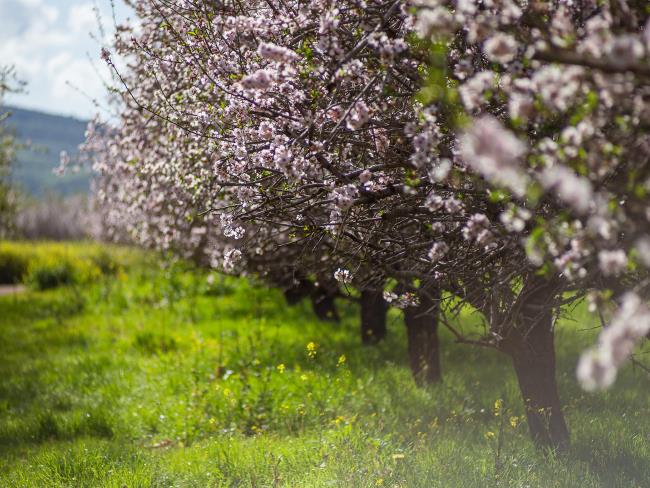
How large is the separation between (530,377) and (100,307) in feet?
44.0

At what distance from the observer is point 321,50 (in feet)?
15.2

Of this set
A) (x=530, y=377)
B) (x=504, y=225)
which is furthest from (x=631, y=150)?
(x=530, y=377)

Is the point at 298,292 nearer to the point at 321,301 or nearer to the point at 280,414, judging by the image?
the point at 321,301

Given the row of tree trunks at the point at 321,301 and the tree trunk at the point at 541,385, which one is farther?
the row of tree trunks at the point at 321,301

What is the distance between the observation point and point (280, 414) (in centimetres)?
865

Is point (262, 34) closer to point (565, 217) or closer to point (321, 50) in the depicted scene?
point (321, 50)

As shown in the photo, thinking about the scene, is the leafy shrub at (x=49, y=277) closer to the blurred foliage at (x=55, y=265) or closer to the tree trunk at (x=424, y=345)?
the blurred foliage at (x=55, y=265)

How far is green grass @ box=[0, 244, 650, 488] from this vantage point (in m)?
6.66

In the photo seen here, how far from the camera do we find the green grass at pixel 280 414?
666cm

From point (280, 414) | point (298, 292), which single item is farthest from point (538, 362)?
point (298, 292)

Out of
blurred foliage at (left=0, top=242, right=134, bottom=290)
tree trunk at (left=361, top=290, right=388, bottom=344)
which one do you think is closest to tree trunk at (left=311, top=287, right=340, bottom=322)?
tree trunk at (left=361, top=290, right=388, bottom=344)

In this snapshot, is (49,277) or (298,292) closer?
(298,292)

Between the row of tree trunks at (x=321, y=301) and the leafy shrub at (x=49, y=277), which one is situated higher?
the row of tree trunks at (x=321, y=301)

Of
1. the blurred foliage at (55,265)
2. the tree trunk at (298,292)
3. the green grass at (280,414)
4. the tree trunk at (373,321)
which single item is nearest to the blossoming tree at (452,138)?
the green grass at (280,414)
